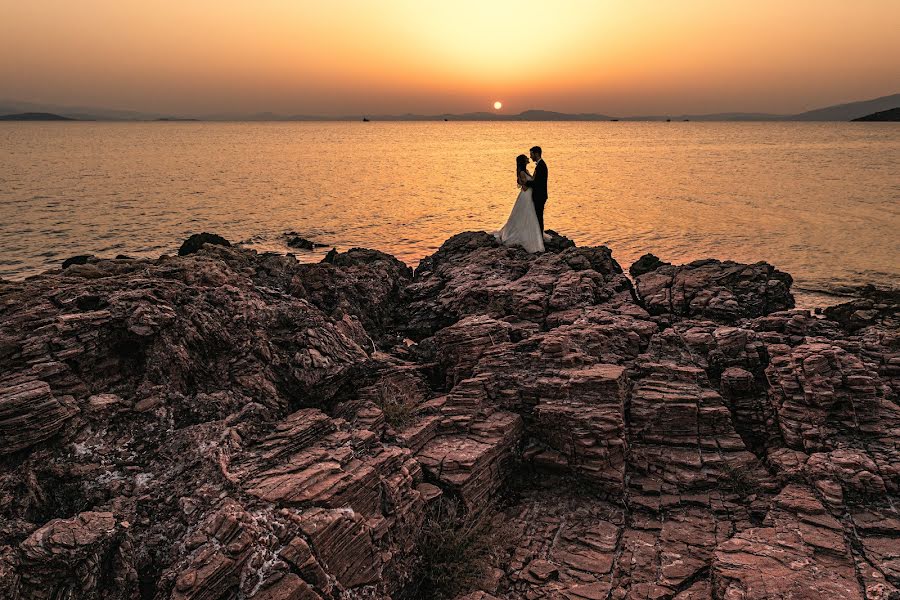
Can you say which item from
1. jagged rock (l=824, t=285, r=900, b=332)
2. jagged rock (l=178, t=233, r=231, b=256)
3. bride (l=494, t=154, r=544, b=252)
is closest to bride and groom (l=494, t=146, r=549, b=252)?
bride (l=494, t=154, r=544, b=252)

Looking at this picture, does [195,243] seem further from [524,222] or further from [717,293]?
[717,293]

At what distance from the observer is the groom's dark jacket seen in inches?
817

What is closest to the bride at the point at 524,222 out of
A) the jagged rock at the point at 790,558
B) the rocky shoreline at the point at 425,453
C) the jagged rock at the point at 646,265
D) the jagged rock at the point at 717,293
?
the jagged rock at the point at 717,293

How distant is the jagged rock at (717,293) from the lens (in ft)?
46.5

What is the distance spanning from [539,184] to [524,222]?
176 centimetres

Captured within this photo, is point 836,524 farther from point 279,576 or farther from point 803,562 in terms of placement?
point 279,576

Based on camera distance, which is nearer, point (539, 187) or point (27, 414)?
point (27, 414)

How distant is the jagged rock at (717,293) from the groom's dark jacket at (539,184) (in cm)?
627

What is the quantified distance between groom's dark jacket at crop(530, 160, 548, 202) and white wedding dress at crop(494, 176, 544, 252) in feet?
0.76

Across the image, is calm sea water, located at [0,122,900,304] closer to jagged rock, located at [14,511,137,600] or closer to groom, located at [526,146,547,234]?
groom, located at [526,146,547,234]

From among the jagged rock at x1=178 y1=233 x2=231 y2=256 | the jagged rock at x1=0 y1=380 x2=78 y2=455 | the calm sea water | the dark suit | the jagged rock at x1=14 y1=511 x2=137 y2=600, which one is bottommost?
the calm sea water

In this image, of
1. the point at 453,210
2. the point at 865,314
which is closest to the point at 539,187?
the point at 865,314

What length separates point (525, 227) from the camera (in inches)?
835

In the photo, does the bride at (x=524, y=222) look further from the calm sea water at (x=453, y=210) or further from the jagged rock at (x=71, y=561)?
the jagged rock at (x=71, y=561)
